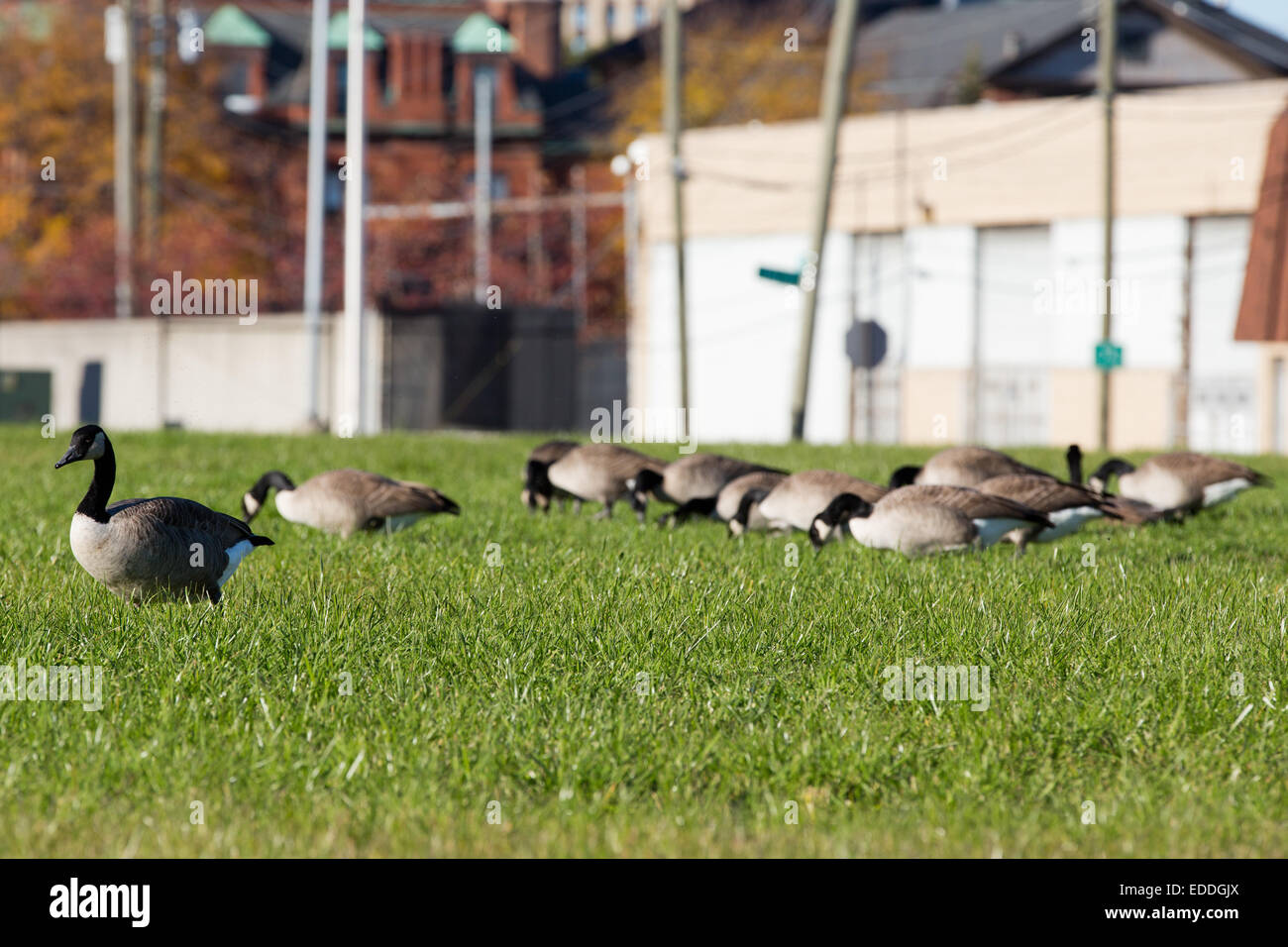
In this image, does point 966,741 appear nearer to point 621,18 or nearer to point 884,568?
point 884,568

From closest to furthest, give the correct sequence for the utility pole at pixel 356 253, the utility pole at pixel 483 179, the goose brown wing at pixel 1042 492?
the goose brown wing at pixel 1042 492 < the utility pole at pixel 356 253 < the utility pole at pixel 483 179

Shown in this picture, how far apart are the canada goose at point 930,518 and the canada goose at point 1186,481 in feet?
→ 12.4

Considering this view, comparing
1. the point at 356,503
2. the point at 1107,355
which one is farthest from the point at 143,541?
the point at 1107,355

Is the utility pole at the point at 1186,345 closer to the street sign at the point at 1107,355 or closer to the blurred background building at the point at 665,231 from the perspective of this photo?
the blurred background building at the point at 665,231

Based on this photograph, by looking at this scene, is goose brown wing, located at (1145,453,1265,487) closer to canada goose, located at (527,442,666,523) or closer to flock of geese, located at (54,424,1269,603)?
flock of geese, located at (54,424,1269,603)

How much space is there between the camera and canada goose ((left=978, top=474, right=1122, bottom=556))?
Answer: 1154cm

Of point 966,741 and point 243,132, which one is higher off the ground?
point 243,132

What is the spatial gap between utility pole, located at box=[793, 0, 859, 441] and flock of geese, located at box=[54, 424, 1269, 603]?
15420 millimetres

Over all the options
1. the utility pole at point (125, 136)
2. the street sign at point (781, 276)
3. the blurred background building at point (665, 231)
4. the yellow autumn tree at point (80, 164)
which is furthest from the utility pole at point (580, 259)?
the street sign at point (781, 276)

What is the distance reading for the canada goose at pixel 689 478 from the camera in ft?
46.5

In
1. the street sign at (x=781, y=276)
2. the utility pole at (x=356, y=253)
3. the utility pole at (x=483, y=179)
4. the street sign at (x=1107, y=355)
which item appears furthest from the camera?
the utility pole at (x=483, y=179)
